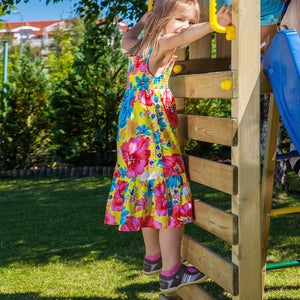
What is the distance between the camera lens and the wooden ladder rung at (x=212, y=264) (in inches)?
81.7

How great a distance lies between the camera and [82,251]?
4367 millimetres

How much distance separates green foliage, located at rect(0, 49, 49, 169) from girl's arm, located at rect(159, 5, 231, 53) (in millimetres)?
7251

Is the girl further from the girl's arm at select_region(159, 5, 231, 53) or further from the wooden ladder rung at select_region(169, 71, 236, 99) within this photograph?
the wooden ladder rung at select_region(169, 71, 236, 99)

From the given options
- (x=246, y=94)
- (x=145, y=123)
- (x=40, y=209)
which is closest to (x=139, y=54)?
(x=145, y=123)

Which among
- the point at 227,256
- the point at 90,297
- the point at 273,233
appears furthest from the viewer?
the point at 273,233

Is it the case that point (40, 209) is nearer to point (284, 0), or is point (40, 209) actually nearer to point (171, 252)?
point (171, 252)

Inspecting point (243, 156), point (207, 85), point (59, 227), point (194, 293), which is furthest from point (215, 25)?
point (59, 227)

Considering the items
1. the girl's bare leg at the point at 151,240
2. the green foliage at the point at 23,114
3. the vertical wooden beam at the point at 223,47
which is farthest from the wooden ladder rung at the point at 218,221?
the green foliage at the point at 23,114

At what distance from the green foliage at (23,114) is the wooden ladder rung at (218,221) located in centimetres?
725

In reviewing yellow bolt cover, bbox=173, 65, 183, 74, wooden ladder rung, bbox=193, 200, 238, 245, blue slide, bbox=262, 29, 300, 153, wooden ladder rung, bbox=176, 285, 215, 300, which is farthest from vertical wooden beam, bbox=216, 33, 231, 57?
wooden ladder rung, bbox=176, 285, 215, 300

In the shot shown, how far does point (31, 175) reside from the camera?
9.43 meters

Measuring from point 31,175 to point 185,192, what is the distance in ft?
24.5

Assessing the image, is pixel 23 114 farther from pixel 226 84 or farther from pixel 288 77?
pixel 288 77

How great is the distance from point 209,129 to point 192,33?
466 mm
